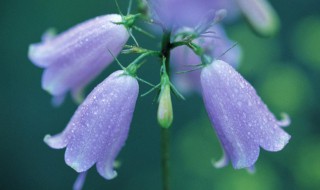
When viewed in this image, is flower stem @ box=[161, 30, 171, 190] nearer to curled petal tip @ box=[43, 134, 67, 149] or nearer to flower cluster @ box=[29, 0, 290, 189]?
flower cluster @ box=[29, 0, 290, 189]

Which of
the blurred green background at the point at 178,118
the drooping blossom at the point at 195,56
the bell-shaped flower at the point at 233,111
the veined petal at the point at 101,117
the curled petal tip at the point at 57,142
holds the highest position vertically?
the veined petal at the point at 101,117

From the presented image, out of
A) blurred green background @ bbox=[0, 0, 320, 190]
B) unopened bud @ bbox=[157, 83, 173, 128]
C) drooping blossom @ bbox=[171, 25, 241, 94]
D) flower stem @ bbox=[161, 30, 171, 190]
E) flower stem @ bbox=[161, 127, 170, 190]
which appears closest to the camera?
unopened bud @ bbox=[157, 83, 173, 128]

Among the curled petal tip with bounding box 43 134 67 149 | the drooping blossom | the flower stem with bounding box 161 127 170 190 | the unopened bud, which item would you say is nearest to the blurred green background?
the drooping blossom

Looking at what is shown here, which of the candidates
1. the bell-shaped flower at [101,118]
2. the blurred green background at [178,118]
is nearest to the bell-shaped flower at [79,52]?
the bell-shaped flower at [101,118]

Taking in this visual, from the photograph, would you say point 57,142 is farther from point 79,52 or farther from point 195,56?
point 195,56

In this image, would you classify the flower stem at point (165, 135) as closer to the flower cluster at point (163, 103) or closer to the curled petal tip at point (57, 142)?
the flower cluster at point (163, 103)

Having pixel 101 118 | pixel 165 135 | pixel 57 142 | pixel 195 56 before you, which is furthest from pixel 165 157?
pixel 195 56

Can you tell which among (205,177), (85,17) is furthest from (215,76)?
(85,17)
